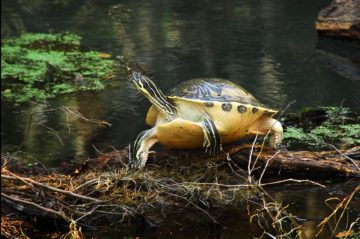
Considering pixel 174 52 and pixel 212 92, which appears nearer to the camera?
pixel 212 92

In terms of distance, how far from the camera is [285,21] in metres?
8.66

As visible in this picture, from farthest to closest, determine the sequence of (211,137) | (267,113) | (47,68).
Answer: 1. (47,68)
2. (267,113)
3. (211,137)

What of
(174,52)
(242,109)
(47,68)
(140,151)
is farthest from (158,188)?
(174,52)

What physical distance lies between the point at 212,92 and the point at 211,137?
0.85ft

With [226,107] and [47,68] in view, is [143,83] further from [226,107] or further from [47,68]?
[47,68]

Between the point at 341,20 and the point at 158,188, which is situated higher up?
the point at 158,188

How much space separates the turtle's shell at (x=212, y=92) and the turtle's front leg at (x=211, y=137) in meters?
0.13

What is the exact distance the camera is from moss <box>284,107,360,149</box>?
145 inches

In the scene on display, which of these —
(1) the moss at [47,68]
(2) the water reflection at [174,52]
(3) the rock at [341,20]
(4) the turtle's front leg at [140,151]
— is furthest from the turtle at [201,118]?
(3) the rock at [341,20]

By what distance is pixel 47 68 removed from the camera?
595cm

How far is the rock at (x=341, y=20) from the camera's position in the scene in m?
6.95

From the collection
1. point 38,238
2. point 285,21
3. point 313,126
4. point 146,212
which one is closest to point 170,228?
point 146,212

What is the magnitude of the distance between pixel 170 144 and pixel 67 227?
73 cm

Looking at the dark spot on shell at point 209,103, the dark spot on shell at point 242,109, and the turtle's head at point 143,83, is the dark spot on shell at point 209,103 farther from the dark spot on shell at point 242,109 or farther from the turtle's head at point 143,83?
the turtle's head at point 143,83
